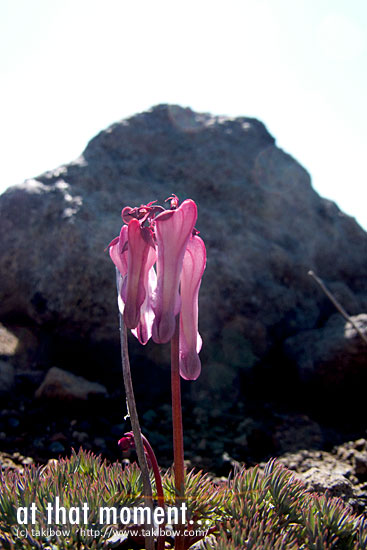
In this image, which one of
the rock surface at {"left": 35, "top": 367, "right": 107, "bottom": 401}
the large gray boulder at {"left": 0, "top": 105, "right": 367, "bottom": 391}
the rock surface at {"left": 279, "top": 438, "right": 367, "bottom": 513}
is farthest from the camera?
the large gray boulder at {"left": 0, "top": 105, "right": 367, "bottom": 391}

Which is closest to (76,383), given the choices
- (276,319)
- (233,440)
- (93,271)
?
Result: (93,271)

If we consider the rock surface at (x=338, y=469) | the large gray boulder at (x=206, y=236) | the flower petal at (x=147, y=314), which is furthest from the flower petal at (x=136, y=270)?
the large gray boulder at (x=206, y=236)

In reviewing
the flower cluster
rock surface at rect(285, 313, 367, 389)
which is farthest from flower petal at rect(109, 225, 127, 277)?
rock surface at rect(285, 313, 367, 389)

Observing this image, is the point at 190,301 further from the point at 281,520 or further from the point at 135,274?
the point at 281,520

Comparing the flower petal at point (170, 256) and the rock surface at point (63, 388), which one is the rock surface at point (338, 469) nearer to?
the flower petal at point (170, 256)

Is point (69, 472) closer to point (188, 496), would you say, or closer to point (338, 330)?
point (188, 496)

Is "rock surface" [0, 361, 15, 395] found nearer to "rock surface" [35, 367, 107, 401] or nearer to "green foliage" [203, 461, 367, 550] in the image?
"rock surface" [35, 367, 107, 401]
